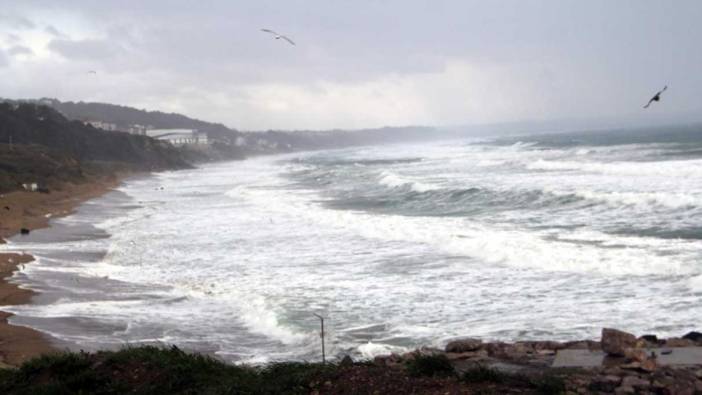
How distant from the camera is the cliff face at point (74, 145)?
6719cm

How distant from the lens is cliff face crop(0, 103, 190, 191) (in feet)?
220

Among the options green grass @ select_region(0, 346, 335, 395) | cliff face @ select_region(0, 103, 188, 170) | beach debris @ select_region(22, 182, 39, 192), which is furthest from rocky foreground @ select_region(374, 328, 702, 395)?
cliff face @ select_region(0, 103, 188, 170)

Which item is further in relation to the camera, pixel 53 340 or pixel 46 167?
pixel 46 167

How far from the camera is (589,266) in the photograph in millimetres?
16484

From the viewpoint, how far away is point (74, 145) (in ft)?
299

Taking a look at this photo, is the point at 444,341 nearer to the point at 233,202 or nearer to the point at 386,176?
the point at 233,202

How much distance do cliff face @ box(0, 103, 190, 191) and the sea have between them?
3587cm

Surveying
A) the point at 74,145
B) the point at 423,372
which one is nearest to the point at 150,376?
the point at 423,372

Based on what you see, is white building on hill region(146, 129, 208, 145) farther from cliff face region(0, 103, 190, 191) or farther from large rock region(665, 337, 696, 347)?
large rock region(665, 337, 696, 347)

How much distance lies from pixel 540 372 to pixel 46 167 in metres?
55.3

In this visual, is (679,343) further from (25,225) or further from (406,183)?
(406,183)

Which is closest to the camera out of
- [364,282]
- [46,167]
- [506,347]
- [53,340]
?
[506,347]

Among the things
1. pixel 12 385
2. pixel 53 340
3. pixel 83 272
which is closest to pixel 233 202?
pixel 83 272

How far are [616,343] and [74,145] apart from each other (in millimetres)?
90839
